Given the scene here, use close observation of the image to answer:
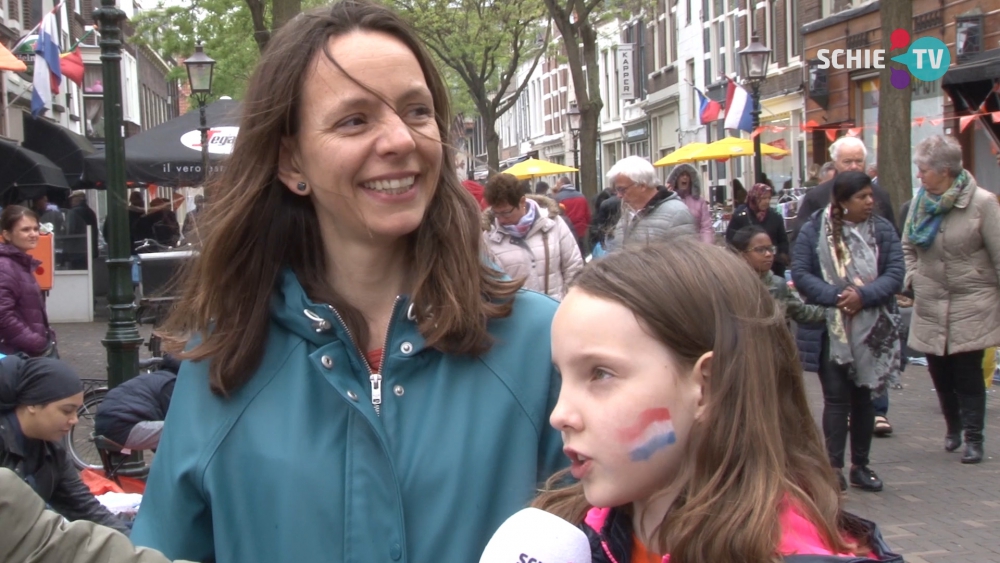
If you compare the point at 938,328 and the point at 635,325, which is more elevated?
the point at 635,325

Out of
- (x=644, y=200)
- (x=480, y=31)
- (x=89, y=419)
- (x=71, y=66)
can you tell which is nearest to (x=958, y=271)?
(x=644, y=200)

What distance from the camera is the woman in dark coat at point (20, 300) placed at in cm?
862

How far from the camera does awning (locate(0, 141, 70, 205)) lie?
18.8 m

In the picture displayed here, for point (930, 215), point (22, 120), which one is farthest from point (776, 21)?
point (930, 215)

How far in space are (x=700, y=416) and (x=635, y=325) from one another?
15 centimetres

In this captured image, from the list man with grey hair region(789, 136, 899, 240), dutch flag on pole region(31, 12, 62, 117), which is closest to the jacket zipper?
man with grey hair region(789, 136, 899, 240)

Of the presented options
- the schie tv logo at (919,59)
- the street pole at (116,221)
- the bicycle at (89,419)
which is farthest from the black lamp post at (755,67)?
the bicycle at (89,419)

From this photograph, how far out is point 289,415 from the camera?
79.2 inches

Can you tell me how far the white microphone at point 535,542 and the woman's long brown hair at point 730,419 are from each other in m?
0.15

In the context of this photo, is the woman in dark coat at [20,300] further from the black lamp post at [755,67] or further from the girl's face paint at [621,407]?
the black lamp post at [755,67]

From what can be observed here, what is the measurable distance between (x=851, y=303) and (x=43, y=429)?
13.6 ft

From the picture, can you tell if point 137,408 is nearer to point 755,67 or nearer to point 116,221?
point 116,221

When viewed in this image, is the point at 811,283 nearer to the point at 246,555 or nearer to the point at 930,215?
the point at 930,215

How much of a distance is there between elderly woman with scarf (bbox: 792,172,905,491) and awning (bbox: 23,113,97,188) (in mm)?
18389
